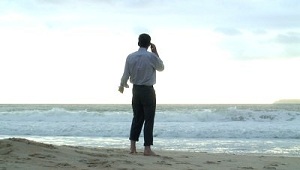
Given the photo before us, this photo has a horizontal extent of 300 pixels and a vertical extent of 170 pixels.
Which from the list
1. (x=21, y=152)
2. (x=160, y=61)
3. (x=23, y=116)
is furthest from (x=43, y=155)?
(x=23, y=116)

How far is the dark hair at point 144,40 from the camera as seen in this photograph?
544cm

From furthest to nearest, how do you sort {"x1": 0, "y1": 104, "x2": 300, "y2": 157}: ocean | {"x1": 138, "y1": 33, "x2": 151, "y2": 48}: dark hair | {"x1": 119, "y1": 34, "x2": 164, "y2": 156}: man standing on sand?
{"x1": 0, "y1": 104, "x2": 300, "y2": 157}: ocean, {"x1": 138, "y1": 33, "x2": 151, "y2": 48}: dark hair, {"x1": 119, "y1": 34, "x2": 164, "y2": 156}: man standing on sand

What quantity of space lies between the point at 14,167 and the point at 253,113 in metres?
21.1

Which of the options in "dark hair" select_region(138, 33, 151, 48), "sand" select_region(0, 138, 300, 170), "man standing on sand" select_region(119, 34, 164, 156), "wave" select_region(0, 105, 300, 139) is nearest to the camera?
"sand" select_region(0, 138, 300, 170)

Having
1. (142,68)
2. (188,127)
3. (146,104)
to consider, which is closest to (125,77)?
(142,68)

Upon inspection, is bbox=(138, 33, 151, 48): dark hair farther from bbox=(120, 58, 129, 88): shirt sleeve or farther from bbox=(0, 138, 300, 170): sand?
bbox=(0, 138, 300, 170): sand

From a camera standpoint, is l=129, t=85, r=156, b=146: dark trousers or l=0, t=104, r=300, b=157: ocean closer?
l=129, t=85, r=156, b=146: dark trousers

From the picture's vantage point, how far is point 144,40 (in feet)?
17.9

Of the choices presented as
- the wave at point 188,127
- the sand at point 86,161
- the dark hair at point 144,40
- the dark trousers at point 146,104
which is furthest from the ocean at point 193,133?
the dark hair at point 144,40

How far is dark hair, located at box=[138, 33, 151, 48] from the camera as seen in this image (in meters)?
5.44

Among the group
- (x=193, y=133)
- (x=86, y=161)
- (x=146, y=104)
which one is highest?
(x=146, y=104)

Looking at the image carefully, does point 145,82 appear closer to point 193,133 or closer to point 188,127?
point 193,133

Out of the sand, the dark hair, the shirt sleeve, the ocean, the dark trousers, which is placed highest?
the dark hair

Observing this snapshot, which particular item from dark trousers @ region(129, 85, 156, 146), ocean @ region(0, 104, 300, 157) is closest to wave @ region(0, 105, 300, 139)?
ocean @ region(0, 104, 300, 157)
